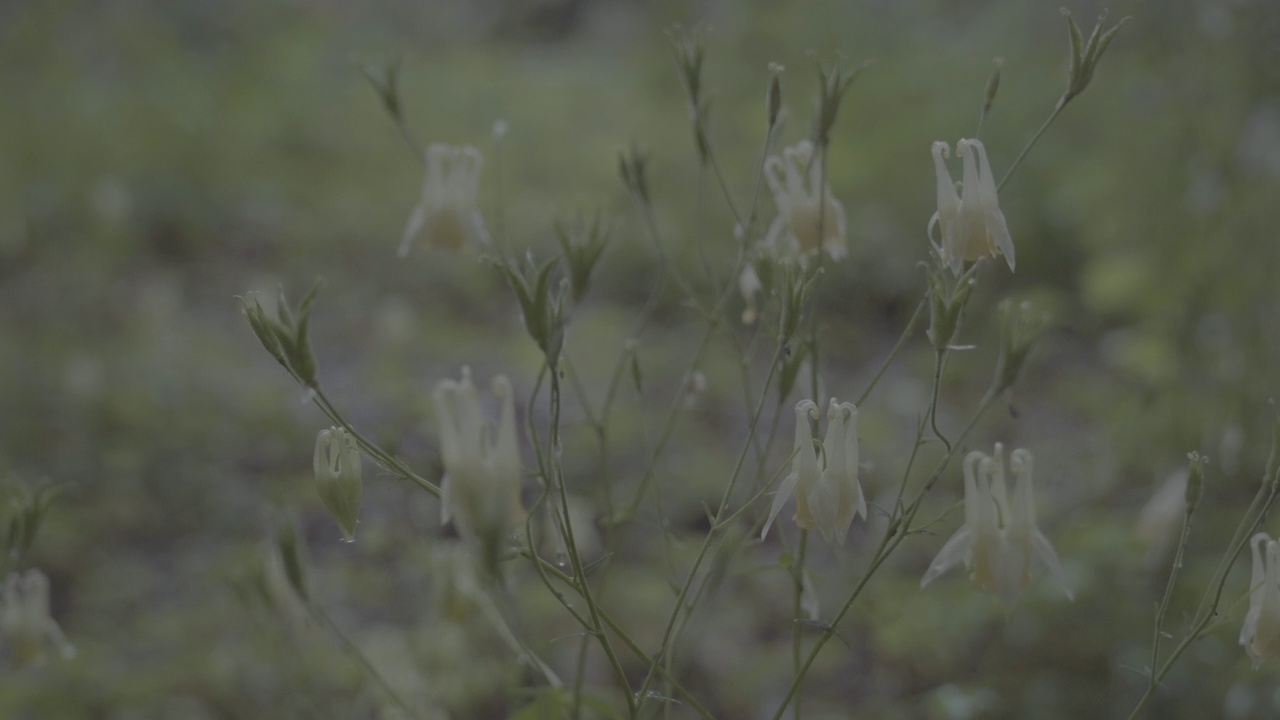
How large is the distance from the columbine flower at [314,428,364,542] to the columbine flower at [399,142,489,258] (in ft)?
1.03

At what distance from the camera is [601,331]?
275cm

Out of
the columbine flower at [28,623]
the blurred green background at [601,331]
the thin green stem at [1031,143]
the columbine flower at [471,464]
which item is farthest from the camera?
the blurred green background at [601,331]

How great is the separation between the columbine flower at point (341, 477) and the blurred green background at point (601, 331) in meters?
0.16

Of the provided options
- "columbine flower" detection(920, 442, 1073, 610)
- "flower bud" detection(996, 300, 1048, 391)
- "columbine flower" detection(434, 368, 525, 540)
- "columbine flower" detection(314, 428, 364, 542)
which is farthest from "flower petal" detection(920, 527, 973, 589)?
"columbine flower" detection(314, 428, 364, 542)

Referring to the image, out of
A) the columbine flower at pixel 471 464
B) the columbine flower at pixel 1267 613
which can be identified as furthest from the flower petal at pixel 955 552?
the columbine flower at pixel 471 464

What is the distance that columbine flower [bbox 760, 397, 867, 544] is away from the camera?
0.84 m

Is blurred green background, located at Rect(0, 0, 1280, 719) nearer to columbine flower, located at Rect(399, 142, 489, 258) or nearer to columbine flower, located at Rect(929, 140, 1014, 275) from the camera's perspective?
columbine flower, located at Rect(399, 142, 489, 258)

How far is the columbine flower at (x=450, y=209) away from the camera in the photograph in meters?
1.10

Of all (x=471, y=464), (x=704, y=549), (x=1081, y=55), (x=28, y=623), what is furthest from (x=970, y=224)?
(x=28, y=623)

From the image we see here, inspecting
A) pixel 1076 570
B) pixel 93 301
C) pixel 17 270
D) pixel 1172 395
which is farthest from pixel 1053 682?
pixel 17 270

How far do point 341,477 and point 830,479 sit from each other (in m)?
0.41

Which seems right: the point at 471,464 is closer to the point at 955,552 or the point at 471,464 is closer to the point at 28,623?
the point at 955,552

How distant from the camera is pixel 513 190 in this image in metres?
3.91

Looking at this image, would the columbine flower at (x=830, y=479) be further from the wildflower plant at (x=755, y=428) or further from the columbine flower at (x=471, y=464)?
the columbine flower at (x=471, y=464)
